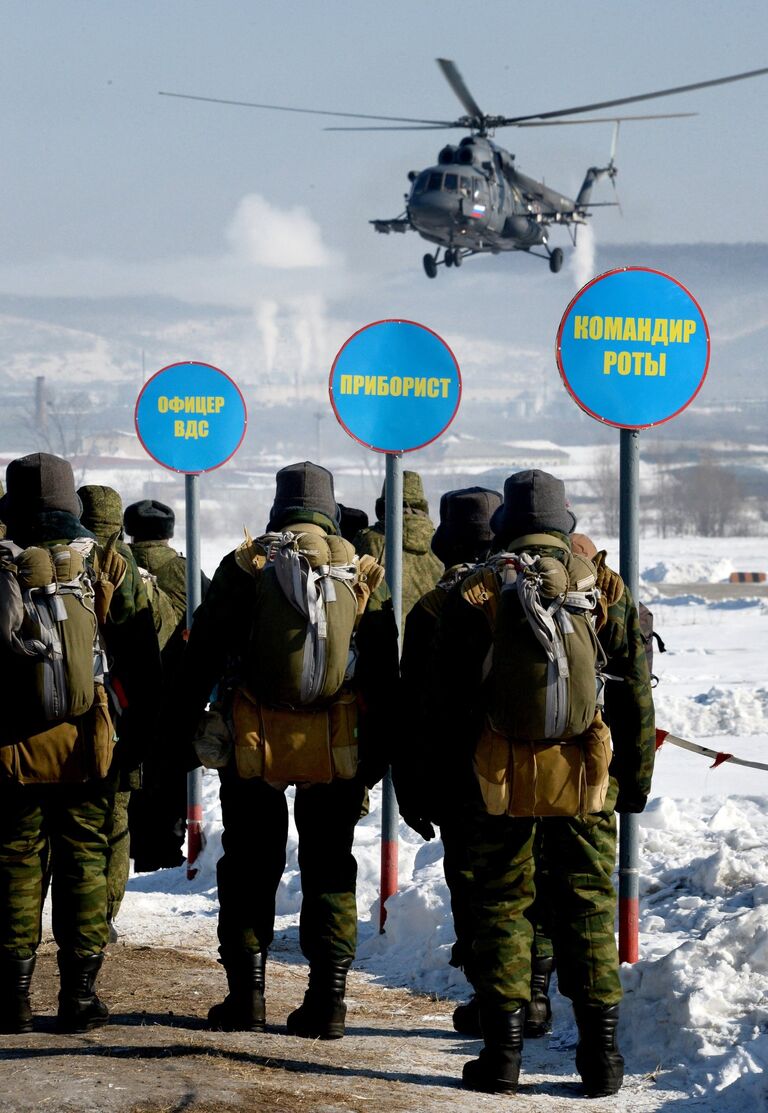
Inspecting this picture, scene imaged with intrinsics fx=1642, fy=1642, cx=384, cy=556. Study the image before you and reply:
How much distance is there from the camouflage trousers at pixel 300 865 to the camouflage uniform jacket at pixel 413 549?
3394 mm

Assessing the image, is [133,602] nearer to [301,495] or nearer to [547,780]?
[301,495]

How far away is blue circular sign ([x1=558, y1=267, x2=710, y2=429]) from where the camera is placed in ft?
18.5

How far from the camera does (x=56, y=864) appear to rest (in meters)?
5.23

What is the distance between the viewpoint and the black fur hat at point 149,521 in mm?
7680

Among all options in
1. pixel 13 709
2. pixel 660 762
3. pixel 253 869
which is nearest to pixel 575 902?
pixel 253 869

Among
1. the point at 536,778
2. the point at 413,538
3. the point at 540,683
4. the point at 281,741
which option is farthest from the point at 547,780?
the point at 413,538

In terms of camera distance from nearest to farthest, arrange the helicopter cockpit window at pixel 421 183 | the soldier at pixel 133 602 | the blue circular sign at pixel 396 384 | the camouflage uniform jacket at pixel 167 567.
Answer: the soldier at pixel 133 602 < the blue circular sign at pixel 396 384 < the camouflage uniform jacket at pixel 167 567 < the helicopter cockpit window at pixel 421 183

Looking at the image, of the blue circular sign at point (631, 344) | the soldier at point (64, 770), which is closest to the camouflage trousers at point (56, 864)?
the soldier at point (64, 770)

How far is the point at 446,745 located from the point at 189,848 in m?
3.99

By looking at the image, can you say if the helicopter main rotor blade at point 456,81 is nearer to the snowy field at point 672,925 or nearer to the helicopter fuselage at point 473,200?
the helicopter fuselage at point 473,200

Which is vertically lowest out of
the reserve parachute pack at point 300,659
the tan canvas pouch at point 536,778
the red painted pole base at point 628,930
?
the red painted pole base at point 628,930

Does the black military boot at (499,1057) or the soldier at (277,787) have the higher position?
the soldier at (277,787)

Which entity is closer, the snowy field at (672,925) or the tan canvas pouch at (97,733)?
the snowy field at (672,925)

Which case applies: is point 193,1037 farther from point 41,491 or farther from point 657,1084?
point 41,491
